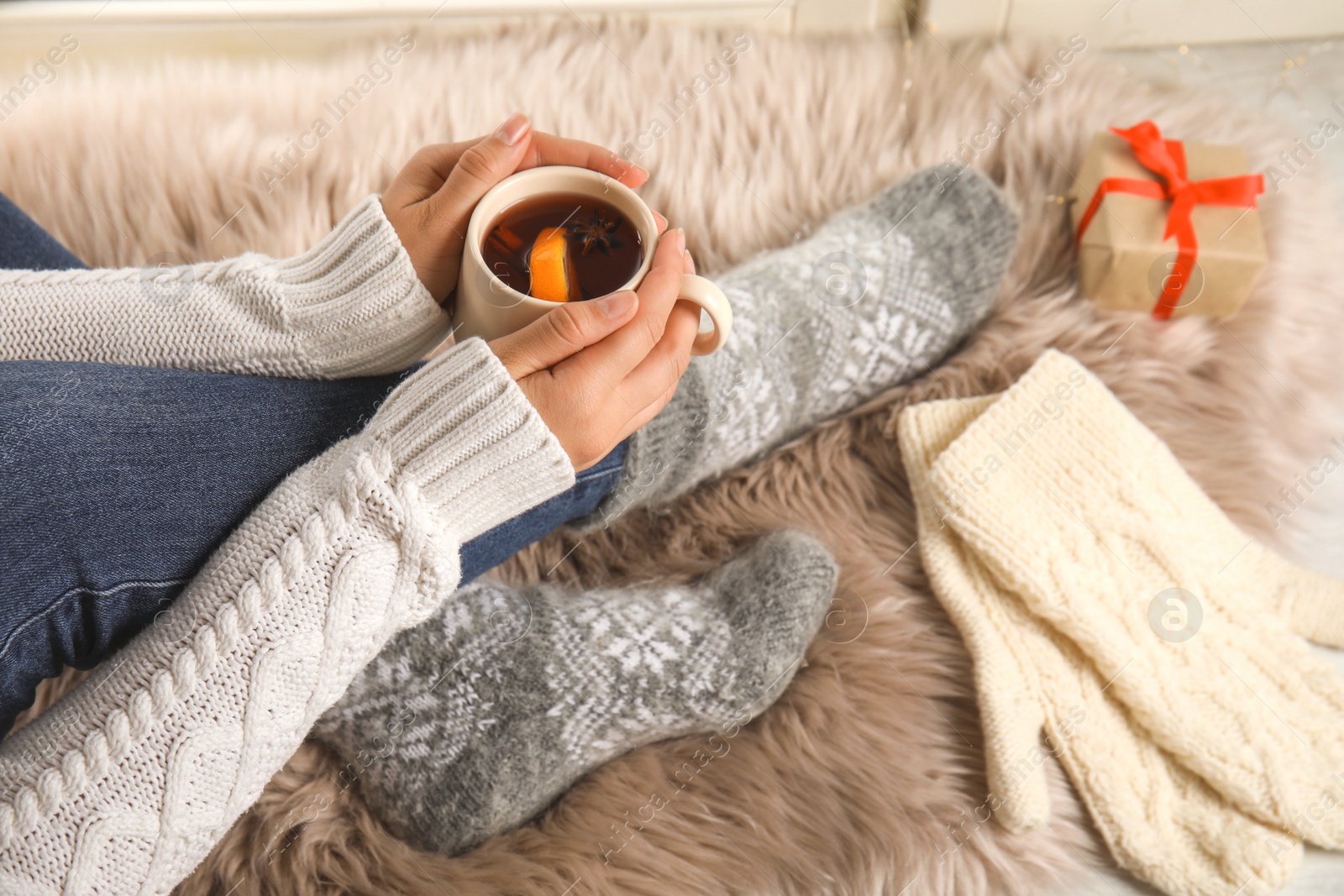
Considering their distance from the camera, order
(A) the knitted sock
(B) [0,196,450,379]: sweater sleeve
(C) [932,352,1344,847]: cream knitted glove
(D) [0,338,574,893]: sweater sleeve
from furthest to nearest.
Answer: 1. (A) the knitted sock
2. (C) [932,352,1344,847]: cream knitted glove
3. (B) [0,196,450,379]: sweater sleeve
4. (D) [0,338,574,893]: sweater sleeve

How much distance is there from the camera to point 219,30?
1.10 metres

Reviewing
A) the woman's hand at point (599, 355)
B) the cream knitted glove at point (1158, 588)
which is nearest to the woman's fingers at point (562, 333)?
the woman's hand at point (599, 355)

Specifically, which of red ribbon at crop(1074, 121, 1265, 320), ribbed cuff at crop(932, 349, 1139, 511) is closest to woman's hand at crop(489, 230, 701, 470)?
ribbed cuff at crop(932, 349, 1139, 511)

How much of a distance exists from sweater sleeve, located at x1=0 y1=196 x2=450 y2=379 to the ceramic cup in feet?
0.22

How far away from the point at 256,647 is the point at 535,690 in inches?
9.6

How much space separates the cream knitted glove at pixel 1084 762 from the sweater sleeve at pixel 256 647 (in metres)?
0.43

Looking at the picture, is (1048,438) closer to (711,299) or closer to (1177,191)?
(1177,191)

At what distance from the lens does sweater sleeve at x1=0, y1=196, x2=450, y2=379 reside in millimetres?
625

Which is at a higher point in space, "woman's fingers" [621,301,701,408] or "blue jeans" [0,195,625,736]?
"woman's fingers" [621,301,701,408]

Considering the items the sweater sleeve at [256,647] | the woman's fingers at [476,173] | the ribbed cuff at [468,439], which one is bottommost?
the sweater sleeve at [256,647]

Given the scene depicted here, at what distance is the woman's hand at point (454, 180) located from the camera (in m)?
0.62

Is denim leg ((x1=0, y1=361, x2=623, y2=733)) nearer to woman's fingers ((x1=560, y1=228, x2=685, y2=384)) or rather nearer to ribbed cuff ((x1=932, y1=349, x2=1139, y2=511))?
woman's fingers ((x1=560, y1=228, x2=685, y2=384))

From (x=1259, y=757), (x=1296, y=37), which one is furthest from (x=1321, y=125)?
(x=1259, y=757)

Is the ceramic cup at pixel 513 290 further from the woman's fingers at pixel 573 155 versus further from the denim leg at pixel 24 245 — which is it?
the denim leg at pixel 24 245
